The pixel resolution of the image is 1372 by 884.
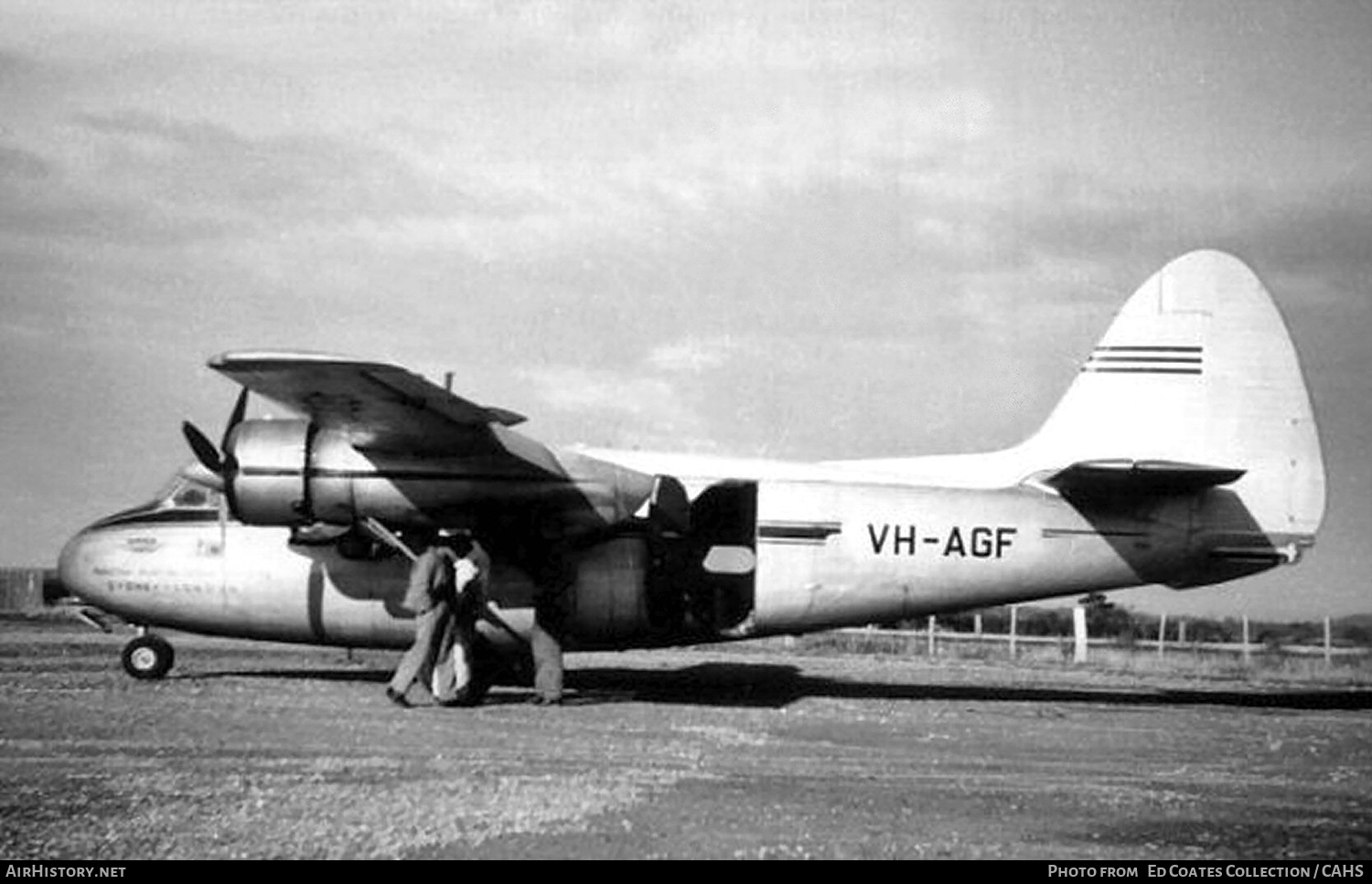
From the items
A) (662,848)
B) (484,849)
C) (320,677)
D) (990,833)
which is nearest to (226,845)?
(484,849)

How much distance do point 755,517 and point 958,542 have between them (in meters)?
2.24

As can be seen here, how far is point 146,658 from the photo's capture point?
1524cm

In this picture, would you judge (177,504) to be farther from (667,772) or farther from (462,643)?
(667,772)

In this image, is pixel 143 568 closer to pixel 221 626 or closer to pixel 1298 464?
pixel 221 626

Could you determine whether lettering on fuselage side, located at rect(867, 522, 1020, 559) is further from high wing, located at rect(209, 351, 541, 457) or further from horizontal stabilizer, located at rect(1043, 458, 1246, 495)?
high wing, located at rect(209, 351, 541, 457)

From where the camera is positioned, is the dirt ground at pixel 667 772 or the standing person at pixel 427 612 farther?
the standing person at pixel 427 612

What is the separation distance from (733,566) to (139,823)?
8976mm

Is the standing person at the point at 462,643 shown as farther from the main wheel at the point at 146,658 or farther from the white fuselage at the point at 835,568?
the main wheel at the point at 146,658

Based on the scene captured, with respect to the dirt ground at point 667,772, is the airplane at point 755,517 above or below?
above

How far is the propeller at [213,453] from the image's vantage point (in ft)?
45.5

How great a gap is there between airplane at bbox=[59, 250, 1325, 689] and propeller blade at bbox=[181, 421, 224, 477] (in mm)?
32

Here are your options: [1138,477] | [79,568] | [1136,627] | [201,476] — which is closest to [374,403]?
[201,476]

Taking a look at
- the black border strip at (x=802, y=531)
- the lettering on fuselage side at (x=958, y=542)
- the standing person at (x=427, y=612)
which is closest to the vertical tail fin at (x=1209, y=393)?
the lettering on fuselage side at (x=958, y=542)

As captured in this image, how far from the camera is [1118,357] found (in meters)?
15.2
